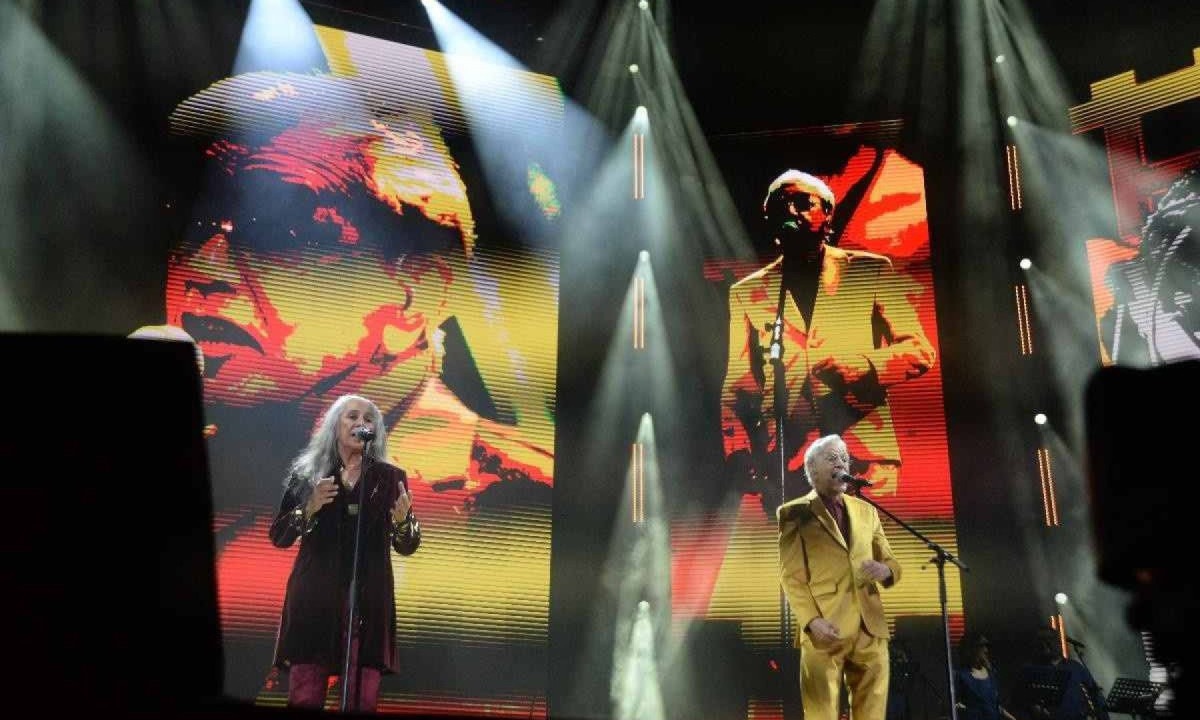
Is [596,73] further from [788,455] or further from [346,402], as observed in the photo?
[346,402]

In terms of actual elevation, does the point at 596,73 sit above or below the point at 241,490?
above

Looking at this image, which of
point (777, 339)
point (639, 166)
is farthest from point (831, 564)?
point (639, 166)

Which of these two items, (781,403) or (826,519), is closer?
(826,519)

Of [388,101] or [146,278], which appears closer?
[146,278]

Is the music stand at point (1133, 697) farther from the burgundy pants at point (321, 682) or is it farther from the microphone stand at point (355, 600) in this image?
the microphone stand at point (355, 600)

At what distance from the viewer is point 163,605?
1.17 metres

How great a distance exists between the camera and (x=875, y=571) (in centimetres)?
502

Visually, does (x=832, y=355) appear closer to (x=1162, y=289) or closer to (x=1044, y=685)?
(x=1162, y=289)

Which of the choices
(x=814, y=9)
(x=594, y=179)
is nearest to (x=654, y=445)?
(x=594, y=179)

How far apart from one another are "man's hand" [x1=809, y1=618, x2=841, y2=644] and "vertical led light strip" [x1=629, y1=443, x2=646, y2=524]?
108 inches

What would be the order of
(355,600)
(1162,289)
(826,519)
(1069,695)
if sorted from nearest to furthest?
(355,600) → (826,519) → (1069,695) → (1162,289)

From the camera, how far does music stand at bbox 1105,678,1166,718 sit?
20.1ft

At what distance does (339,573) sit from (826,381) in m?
4.25

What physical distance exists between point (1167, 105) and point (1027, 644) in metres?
4.24
